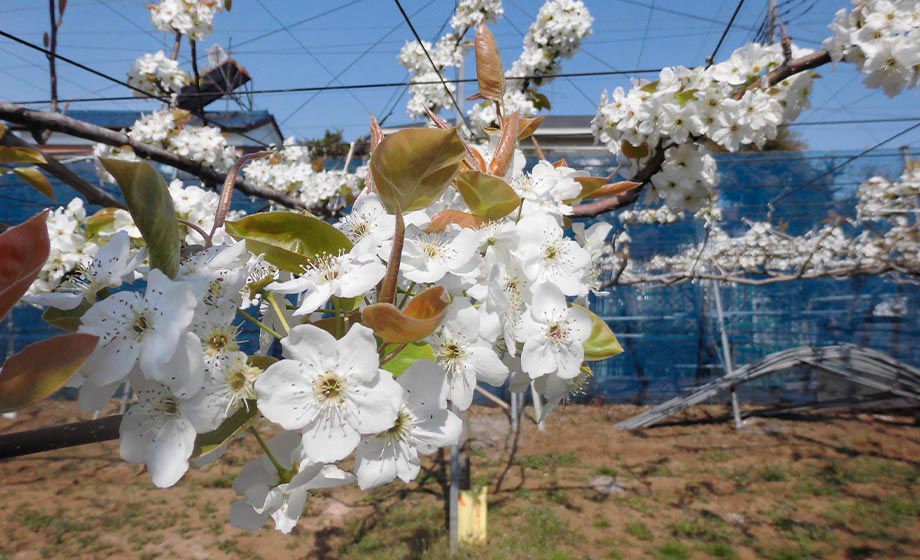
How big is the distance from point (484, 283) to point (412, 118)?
4363mm

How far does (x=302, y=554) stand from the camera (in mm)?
3117

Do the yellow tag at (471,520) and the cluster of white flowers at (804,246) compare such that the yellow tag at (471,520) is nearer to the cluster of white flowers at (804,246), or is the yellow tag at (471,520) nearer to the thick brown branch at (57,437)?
the cluster of white flowers at (804,246)

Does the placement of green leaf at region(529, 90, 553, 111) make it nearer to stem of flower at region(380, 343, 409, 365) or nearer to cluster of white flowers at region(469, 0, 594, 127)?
cluster of white flowers at region(469, 0, 594, 127)

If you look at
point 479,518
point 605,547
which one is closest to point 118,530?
point 479,518

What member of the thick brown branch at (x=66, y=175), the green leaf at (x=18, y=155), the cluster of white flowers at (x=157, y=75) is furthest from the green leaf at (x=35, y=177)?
the cluster of white flowers at (x=157, y=75)

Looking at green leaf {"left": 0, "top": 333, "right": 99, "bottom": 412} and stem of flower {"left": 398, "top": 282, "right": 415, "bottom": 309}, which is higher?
stem of flower {"left": 398, "top": 282, "right": 415, "bottom": 309}

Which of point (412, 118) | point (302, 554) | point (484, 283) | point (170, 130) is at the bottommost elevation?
point (302, 554)

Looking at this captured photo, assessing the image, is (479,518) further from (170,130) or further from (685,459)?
(170,130)

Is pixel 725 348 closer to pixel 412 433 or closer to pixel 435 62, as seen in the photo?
pixel 435 62

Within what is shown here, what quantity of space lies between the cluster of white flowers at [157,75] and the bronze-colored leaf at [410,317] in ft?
10.4

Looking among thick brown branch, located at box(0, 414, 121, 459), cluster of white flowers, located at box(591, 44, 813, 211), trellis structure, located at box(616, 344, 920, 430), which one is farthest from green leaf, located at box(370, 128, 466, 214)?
trellis structure, located at box(616, 344, 920, 430)

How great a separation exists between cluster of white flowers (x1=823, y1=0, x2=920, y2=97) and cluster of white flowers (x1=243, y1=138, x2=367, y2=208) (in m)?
2.64

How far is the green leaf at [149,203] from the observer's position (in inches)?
13.5

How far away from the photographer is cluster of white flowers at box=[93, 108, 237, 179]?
240 cm
